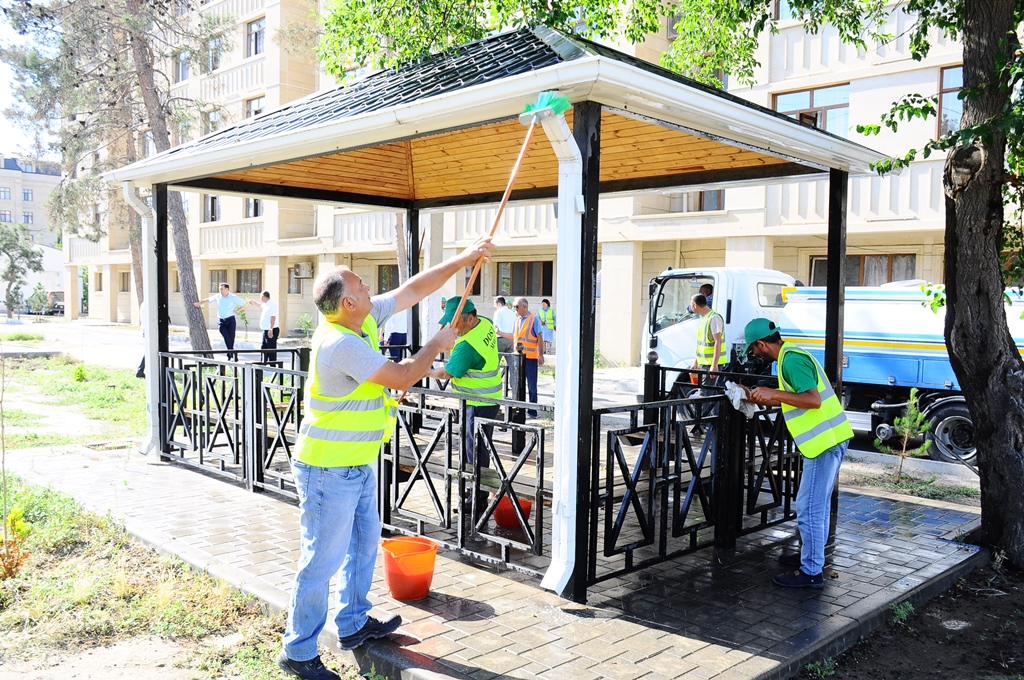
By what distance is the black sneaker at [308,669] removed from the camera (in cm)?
380

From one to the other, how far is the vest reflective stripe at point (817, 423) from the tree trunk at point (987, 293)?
138cm

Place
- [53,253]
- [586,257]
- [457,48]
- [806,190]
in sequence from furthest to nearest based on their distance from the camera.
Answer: [53,253]
[806,190]
[457,48]
[586,257]

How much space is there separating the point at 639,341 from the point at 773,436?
13.2 metres

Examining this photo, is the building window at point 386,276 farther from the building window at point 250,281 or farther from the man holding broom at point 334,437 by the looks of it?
the man holding broom at point 334,437

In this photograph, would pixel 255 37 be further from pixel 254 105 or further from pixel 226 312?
pixel 226 312

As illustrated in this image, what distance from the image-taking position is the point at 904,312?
9.64m

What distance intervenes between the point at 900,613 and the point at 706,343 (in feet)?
19.7

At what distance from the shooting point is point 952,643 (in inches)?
181

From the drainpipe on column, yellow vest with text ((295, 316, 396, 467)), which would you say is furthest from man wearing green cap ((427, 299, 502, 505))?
the drainpipe on column

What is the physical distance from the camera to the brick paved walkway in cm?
400

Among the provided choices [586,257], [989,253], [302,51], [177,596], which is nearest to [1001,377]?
[989,253]

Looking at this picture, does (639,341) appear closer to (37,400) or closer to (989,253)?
(37,400)

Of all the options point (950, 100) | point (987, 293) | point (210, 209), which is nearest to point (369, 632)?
point (987, 293)

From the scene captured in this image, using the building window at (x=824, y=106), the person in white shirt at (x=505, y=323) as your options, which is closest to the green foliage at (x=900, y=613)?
the person in white shirt at (x=505, y=323)
